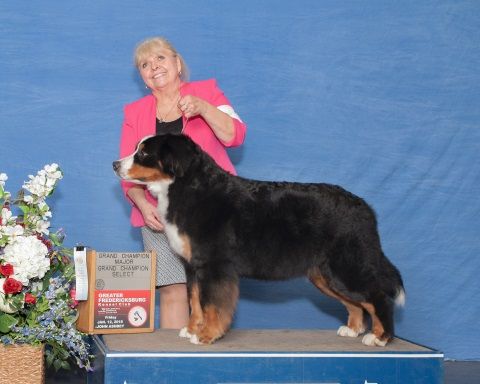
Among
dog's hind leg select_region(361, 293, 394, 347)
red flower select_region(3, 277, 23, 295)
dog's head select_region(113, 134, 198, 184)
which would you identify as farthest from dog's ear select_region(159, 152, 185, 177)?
dog's hind leg select_region(361, 293, 394, 347)

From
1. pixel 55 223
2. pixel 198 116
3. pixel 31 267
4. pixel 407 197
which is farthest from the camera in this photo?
pixel 407 197

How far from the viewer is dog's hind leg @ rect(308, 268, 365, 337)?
4117 mm

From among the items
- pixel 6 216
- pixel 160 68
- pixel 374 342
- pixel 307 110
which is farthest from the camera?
pixel 307 110

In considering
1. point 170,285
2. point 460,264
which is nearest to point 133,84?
point 170,285

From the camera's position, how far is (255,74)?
538 cm

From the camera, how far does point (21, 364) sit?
3.71 meters

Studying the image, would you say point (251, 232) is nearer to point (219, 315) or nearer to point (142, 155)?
point (219, 315)

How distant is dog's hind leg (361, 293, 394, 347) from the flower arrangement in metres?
1.52

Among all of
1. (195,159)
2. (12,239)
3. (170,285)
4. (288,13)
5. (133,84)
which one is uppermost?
(288,13)

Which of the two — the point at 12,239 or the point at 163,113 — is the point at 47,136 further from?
the point at 12,239

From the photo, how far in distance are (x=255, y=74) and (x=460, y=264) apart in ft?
6.86

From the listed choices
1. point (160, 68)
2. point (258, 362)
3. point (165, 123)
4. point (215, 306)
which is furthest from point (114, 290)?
point (160, 68)

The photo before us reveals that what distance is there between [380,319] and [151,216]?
141 centimetres

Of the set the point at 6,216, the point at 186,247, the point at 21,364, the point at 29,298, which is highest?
the point at 6,216
